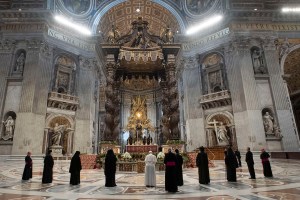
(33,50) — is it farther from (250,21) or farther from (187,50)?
(250,21)

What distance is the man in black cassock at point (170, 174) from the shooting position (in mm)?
4000

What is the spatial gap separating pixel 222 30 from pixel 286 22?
186 inches

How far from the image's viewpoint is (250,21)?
15.8 meters

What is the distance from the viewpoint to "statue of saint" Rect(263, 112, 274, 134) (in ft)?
44.9

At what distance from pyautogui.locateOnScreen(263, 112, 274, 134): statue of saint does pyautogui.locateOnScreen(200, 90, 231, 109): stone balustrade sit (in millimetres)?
2573

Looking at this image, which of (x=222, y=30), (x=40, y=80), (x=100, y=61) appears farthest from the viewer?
(x=100, y=61)

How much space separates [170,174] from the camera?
13.5 feet

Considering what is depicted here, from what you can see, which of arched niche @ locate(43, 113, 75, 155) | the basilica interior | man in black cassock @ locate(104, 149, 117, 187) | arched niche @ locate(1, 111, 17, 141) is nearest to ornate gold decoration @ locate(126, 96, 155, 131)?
the basilica interior

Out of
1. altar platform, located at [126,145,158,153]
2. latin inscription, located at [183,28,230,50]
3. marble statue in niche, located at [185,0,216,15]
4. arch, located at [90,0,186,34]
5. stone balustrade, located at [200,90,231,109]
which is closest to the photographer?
altar platform, located at [126,145,158,153]

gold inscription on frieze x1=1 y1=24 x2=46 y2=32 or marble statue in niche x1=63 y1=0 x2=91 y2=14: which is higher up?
marble statue in niche x1=63 y1=0 x2=91 y2=14

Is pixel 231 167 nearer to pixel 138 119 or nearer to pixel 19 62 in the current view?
pixel 138 119

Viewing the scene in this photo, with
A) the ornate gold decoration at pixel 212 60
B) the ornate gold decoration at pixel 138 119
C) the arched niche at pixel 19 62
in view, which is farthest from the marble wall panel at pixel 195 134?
the arched niche at pixel 19 62

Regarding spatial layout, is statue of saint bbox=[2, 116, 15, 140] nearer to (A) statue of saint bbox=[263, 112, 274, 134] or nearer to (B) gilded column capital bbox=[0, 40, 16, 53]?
(B) gilded column capital bbox=[0, 40, 16, 53]

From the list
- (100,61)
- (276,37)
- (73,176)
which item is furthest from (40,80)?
(276,37)
